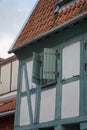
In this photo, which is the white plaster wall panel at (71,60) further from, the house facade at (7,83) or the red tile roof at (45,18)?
the house facade at (7,83)

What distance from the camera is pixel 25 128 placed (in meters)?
14.1

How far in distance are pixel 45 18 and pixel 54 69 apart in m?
2.45

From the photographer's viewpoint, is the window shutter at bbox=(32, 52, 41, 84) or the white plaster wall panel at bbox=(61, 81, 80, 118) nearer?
the white plaster wall panel at bbox=(61, 81, 80, 118)

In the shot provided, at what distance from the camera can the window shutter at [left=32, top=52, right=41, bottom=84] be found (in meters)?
13.6

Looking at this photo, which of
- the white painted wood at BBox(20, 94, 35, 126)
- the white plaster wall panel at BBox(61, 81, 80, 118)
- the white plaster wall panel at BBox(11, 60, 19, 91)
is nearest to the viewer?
the white plaster wall panel at BBox(61, 81, 80, 118)

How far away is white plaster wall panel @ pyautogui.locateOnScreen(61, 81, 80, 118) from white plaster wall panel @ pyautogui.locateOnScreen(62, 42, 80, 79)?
34cm

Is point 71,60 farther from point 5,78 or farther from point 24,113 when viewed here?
point 5,78

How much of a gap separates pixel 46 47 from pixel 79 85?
2.43 metres

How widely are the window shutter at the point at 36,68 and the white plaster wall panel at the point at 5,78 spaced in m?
6.58

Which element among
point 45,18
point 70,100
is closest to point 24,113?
point 70,100

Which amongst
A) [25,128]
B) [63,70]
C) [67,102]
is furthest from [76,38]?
[25,128]

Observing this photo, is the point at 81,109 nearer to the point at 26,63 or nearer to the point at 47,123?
the point at 47,123

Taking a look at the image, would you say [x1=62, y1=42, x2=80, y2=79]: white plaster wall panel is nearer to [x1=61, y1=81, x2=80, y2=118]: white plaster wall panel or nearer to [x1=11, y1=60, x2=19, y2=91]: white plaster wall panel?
[x1=61, y1=81, x2=80, y2=118]: white plaster wall panel

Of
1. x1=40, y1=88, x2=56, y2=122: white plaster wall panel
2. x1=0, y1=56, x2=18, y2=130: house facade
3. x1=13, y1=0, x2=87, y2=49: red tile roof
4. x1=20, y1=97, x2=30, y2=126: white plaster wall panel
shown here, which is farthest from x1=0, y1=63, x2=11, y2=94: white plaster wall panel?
x1=40, y1=88, x2=56, y2=122: white plaster wall panel
